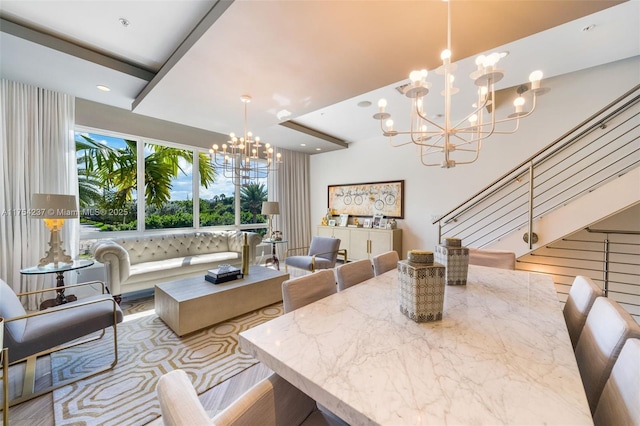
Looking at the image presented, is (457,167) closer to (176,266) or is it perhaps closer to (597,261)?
(597,261)

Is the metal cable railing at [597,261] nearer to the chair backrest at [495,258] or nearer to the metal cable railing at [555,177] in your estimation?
the metal cable railing at [555,177]

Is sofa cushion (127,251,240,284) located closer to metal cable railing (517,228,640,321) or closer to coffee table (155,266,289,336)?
coffee table (155,266,289,336)

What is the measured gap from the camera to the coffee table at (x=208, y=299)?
7.77ft

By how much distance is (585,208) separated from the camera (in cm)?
241

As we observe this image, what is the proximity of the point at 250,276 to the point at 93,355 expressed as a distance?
1.55m

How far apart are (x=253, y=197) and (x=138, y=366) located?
3.99 meters

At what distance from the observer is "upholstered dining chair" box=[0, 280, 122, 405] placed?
5.06ft

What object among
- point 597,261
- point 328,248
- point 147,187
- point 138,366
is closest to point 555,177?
point 597,261

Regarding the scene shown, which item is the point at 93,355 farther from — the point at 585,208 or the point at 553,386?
the point at 585,208

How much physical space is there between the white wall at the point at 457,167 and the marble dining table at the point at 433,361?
306 centimetres

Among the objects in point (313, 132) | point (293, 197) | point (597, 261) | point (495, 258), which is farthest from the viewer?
point (293, 197)

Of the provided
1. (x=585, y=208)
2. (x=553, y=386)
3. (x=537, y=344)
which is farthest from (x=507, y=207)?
(x=553, y=386)

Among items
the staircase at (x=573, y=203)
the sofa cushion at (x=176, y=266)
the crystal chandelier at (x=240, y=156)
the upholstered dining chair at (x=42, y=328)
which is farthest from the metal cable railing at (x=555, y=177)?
the upholstered dining chair at (x=42, y=328)

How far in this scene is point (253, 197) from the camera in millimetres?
Result: 5625
